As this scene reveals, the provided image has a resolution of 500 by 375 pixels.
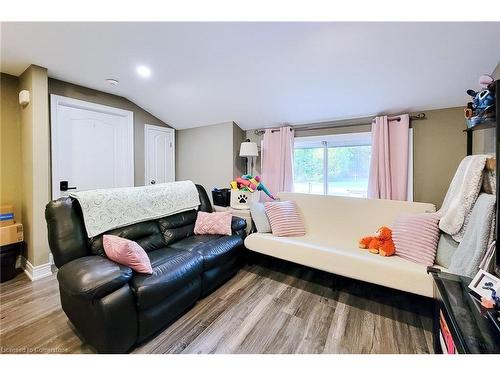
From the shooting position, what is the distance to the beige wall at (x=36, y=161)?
2.13 m

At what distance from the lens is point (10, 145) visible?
2.31 m

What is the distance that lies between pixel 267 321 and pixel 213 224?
1072mm

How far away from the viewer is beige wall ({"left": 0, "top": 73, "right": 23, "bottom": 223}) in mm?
2270

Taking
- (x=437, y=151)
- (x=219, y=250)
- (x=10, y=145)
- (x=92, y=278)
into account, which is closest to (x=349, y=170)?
(x=437, y=151)

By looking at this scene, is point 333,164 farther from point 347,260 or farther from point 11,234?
point 11,234

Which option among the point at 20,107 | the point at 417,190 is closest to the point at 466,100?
the point at 417,190

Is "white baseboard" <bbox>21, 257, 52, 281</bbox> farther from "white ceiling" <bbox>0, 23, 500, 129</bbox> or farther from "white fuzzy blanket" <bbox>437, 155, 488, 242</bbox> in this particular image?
"white fuzzy blanket" <bbox>437, 155, 488, 242</bbox>

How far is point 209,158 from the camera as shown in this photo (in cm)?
369

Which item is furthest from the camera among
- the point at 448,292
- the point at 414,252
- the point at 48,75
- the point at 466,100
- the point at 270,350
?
the point at 48,75

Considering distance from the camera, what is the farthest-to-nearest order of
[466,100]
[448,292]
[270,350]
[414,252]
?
[466,100] → [414,252] → [270,350] → [448,292]

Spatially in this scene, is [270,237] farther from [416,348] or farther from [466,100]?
[466,100]

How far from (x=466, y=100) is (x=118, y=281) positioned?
339cm

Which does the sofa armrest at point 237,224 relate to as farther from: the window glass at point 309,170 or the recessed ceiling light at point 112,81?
the recessed ceiling light at point 112,81
